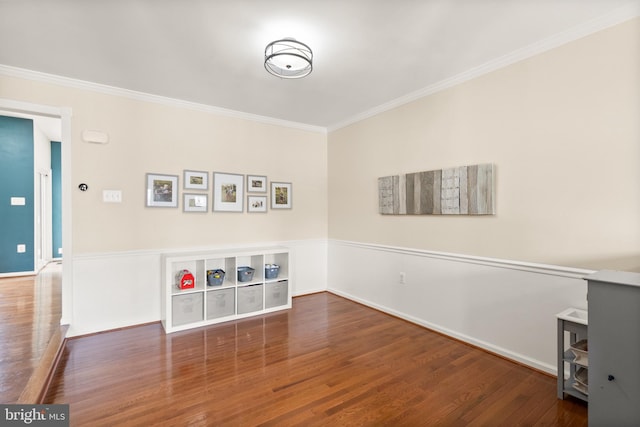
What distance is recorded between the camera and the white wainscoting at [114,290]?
3.04 meters

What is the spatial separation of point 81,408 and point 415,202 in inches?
128

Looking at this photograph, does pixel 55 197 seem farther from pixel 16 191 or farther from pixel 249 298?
pixel 249 298

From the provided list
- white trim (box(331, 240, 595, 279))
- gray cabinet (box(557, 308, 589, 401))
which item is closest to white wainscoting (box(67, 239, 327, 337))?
white trim (box(331, 240, 595, 279))

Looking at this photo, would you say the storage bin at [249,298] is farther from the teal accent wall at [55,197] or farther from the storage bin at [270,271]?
the teal accent wall at [55,197]

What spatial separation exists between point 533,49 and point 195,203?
12.0 feet

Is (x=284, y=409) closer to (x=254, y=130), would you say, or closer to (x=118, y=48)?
(x=118, y=48)

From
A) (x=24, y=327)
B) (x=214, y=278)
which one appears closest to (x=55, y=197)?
(x=24, y=327)

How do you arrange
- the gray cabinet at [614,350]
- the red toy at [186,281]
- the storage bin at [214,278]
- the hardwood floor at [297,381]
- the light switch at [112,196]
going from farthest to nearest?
1. the storage bin at [214,278]
2. the red toy at [186,281]
3. the light switch at [112,196]
4. the hardwood floor at [297,381]
5. the gray cabinet at [614,350]

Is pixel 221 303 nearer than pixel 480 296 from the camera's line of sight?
No

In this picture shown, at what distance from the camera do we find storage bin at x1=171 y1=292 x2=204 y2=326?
10.4ft

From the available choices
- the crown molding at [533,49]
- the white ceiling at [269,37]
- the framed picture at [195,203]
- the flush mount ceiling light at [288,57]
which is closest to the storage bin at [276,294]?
the framed picture at [195,203]

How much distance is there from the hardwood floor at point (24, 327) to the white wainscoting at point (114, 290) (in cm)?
29

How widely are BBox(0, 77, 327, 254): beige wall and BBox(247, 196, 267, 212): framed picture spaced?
99 mm

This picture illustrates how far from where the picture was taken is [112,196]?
10.4 feet
